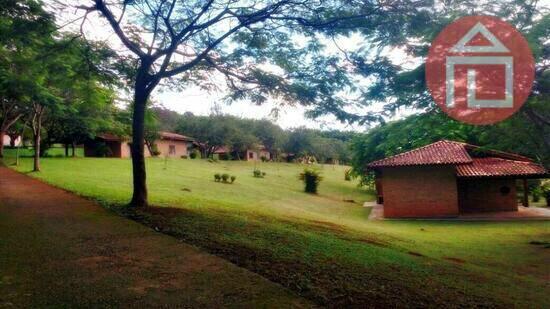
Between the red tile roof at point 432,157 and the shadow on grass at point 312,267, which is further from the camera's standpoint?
the red tile roof at point 432,157

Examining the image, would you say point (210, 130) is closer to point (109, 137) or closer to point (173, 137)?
point (173, 137)

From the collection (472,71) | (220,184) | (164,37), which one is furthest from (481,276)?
(220,184)

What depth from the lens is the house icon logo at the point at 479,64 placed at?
9289mm

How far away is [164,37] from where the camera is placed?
12828 mm

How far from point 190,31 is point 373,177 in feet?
94.5

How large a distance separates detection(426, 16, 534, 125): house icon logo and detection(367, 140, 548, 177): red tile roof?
13172mm

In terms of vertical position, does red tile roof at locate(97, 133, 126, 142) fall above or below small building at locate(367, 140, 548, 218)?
above

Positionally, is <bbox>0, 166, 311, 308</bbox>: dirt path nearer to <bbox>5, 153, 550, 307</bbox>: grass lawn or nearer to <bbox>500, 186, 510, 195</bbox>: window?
<bbox>5, 153, 550, 307</bbox>: grass lawn

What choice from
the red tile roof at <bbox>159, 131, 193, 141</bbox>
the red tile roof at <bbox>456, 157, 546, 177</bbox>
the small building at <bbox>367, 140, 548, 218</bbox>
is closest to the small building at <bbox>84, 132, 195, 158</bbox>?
the red tile roof at <bbox>159, 131, 193, 141</bbox>

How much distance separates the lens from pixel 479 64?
9539mm

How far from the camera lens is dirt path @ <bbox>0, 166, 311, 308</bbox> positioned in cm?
494

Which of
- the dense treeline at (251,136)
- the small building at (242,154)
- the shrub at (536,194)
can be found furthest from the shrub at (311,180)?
the small building at (242,154)

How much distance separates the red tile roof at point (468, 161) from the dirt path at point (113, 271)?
1820 cm

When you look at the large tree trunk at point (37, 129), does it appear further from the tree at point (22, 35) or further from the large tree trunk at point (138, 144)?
the large tree trunk at point (138, 144)
